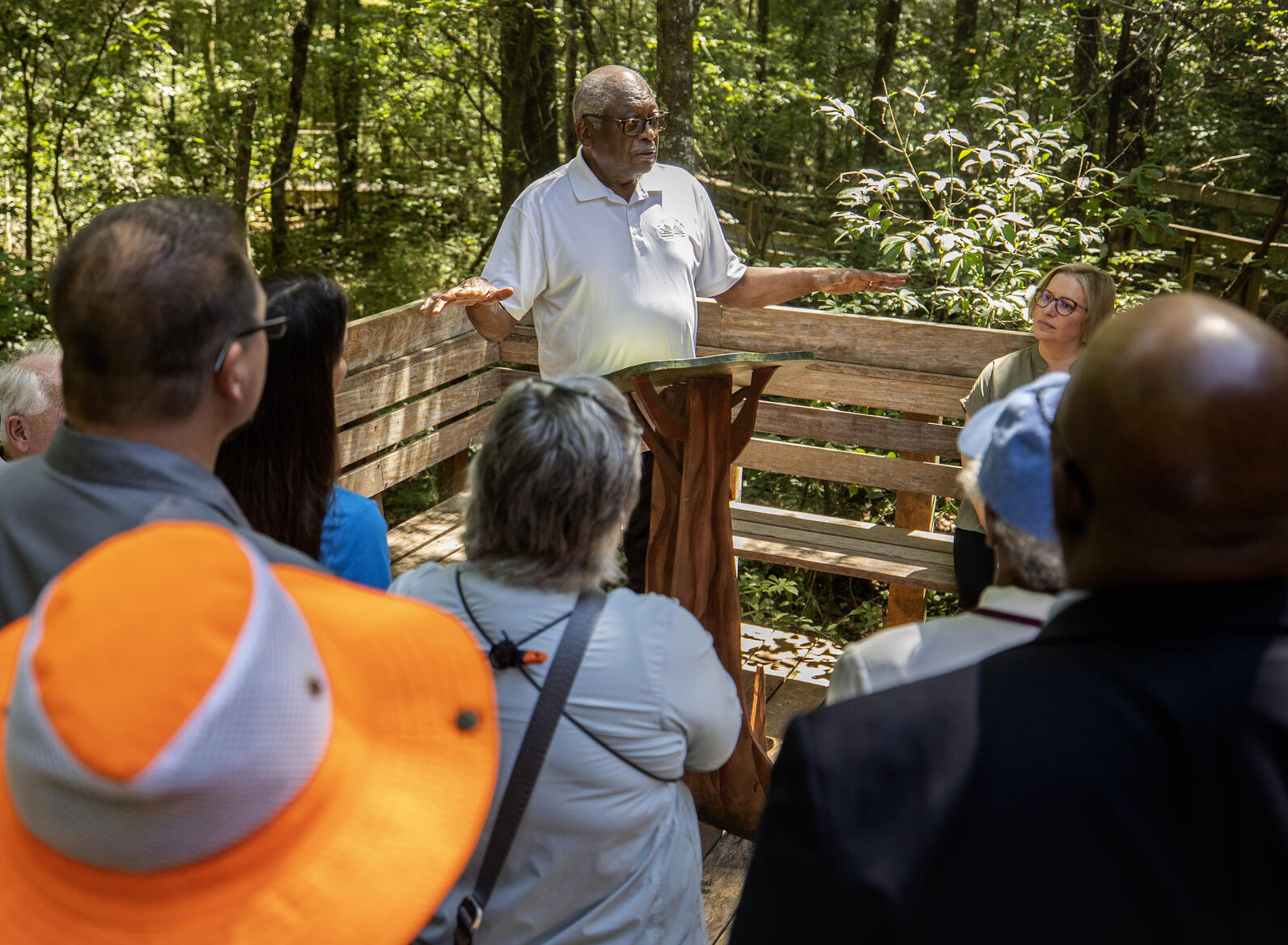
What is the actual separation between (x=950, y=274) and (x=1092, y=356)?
4084mm

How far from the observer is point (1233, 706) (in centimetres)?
80

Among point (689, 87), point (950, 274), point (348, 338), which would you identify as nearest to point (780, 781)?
point (348, 338)

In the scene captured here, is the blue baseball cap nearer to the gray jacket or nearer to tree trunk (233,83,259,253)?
the gray jacket

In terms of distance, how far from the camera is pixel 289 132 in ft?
29.0

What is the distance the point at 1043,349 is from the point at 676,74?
2.81m

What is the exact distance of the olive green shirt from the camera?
365cm

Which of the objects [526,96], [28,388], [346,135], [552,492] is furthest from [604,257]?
[346,135]

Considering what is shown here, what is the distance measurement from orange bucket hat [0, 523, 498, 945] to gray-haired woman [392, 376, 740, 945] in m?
0.43

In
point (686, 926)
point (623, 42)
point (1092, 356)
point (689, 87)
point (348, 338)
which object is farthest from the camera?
point (623, 42)

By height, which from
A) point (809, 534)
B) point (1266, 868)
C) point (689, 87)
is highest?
point (689, 87)

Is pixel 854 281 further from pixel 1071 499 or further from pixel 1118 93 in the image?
pixel 1118 93

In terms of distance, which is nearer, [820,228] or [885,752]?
[885,752]

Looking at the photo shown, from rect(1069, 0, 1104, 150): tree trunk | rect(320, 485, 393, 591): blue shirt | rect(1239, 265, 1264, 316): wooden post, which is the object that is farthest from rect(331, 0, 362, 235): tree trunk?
rect(320, 485, 393, 591): blue shirt

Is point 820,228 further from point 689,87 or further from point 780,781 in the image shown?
point 780,781
